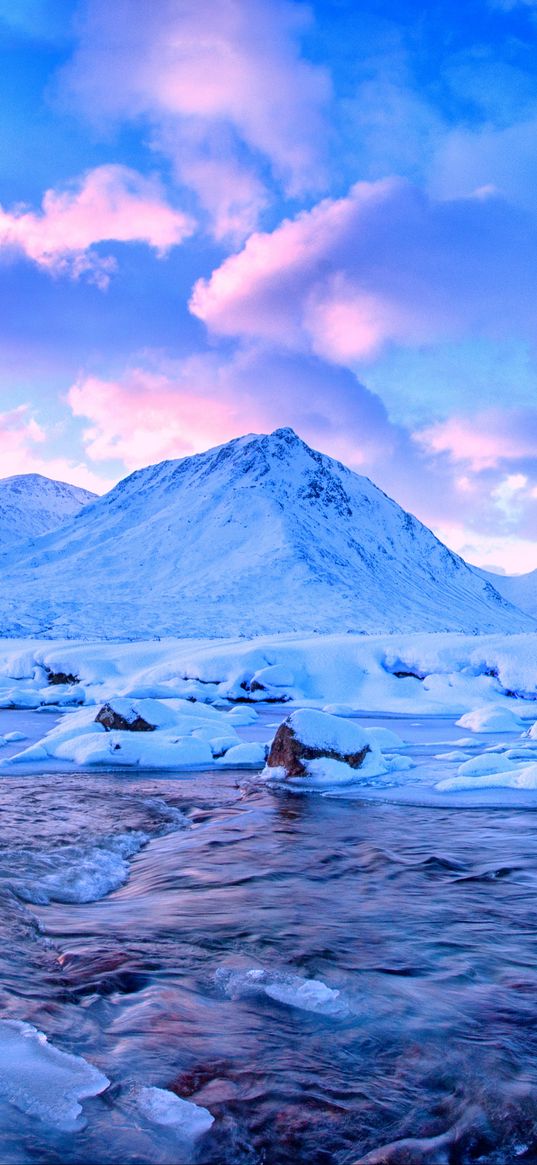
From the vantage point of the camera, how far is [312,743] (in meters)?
12.0

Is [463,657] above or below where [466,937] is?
above

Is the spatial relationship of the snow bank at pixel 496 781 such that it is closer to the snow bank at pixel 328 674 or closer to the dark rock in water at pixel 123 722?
the dark rock in water at pixel 123 722

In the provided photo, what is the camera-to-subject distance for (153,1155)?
2803 mm

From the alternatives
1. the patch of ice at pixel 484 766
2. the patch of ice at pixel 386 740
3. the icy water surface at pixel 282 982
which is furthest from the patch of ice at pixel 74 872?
the patch of ice at pixel 386 740

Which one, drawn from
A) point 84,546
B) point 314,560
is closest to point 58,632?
point 314,560

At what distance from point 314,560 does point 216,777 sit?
10594cm

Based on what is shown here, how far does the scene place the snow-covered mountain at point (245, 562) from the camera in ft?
268

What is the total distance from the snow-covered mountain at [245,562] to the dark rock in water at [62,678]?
25.0 m

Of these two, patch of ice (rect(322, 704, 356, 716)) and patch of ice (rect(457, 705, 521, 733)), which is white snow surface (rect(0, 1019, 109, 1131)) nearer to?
patch of ice (rect(457, 705, 521, 733))

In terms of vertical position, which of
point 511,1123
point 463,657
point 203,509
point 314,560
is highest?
point 203,509

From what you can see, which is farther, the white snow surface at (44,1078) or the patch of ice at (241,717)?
the patch of ice at (241,717)

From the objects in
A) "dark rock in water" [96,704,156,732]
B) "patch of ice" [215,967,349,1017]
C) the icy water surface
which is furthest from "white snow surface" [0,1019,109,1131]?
"dark rock in water" [96,704,156,732]

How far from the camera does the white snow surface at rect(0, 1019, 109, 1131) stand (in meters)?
2.99

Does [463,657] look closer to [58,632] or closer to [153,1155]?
[153,1155]
